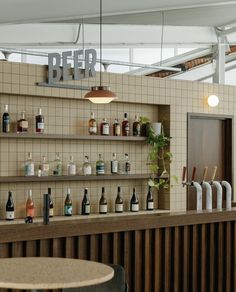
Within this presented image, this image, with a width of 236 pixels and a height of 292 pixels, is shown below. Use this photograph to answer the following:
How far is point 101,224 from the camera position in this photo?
4.13 metres

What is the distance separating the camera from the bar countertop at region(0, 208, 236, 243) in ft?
12.4

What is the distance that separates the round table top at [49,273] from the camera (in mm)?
2689

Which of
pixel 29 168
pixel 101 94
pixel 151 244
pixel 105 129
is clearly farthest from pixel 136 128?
pixel 151 244

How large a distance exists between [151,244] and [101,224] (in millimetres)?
528

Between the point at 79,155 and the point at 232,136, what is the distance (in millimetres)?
2347

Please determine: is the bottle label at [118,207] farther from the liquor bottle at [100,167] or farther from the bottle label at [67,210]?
the bottle label at [67,210]

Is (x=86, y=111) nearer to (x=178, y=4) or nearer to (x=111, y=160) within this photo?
(x=111, y=160)

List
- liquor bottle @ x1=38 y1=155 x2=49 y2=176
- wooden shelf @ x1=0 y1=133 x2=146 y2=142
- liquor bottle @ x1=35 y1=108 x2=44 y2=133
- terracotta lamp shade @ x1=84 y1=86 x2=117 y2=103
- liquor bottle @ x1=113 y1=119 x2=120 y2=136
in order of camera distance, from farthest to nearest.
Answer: liquor bottle @ x1=113 y1=119 x2=120 y2=136
liquor bottle @ x1=38 y1=155 x2=49 y2=176
liquor bottle @ x1=35 y1=108 x2=44 y2=133
wooden shelf @ x1=0 y1=133 x2=146 y2=142
terracotta lamp shade @ x1=84 y1=86 x2=117 y2=103

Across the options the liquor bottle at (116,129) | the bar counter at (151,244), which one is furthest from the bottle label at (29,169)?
the bar counter at (151,244)

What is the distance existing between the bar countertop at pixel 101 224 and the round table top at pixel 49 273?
54 centimetres

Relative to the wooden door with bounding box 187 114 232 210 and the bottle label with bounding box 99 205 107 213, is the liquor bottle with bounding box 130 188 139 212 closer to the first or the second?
the bottle label with bounding box 99 205 107 213

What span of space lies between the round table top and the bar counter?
0.64 m

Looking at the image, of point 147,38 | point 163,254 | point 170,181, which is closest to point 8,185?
point 170,181

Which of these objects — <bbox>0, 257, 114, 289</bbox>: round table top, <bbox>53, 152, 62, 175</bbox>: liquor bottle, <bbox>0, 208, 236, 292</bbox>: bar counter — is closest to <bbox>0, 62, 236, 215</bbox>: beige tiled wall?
<bbox>53, 152, 62, 175</bbox>: liquor bottle
